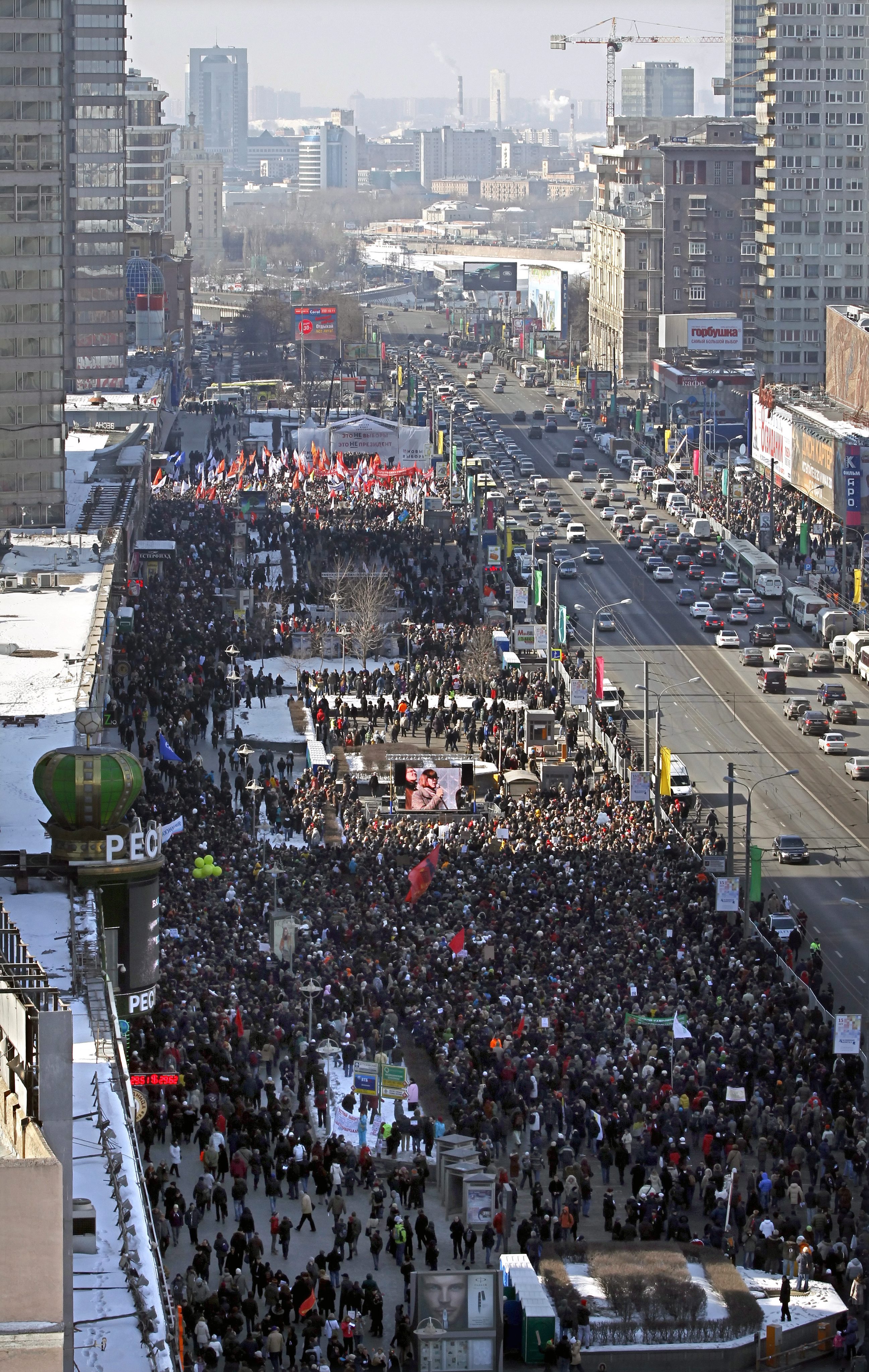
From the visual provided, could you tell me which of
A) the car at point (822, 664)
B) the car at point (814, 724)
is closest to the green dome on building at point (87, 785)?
the car at point (814, 724)

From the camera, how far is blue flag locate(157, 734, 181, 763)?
2317 inches

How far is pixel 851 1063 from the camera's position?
A: 134 ft

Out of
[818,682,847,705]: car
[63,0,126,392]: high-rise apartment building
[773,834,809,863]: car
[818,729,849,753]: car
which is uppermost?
[63,0,126,392]: high-rise apartment building

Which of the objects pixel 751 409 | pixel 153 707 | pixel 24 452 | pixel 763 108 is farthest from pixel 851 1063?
pixel 763 108

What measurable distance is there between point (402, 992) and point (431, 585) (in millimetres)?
45880

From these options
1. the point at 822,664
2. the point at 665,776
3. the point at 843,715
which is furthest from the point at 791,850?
the point at 822,664

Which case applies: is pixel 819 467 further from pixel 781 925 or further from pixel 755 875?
pixel 781 925

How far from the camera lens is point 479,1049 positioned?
40.3 m

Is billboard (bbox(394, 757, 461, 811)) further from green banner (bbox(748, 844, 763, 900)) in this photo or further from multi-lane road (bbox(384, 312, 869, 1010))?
green banner (bbox(748, 844, 763, 900))

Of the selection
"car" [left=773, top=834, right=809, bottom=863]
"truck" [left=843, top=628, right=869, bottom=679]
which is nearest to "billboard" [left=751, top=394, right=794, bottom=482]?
"truck" [left=843, top=628, right=869, bottom=679]

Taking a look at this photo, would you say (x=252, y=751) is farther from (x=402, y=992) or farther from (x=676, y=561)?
(x=676, y=561)

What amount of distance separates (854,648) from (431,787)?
2507cm

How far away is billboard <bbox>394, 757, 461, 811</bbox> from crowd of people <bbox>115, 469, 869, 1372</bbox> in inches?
22.2

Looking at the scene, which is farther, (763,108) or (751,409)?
(763,108)
